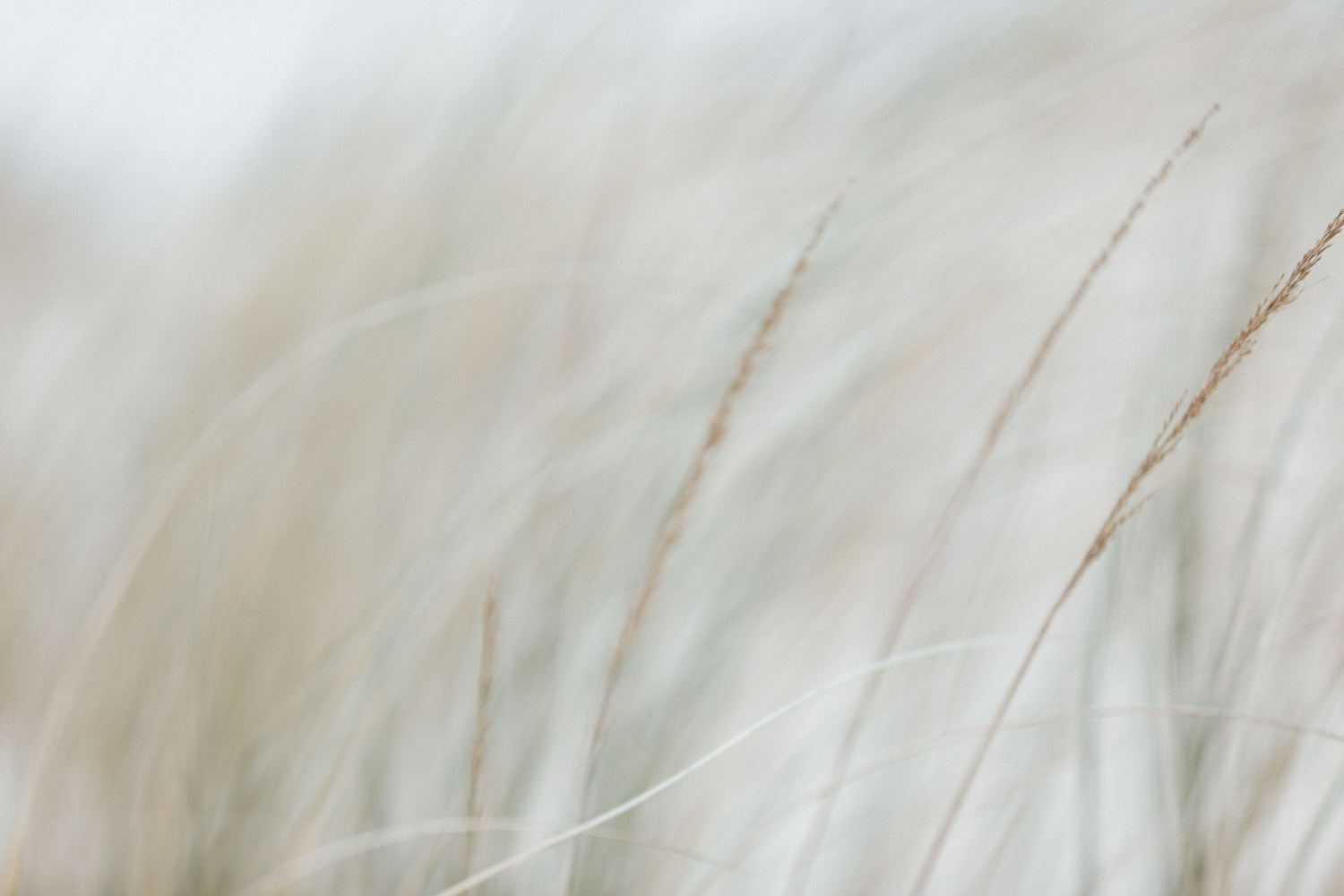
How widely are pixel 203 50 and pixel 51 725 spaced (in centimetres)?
55

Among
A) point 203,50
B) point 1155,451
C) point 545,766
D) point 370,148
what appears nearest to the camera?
point 1155,451

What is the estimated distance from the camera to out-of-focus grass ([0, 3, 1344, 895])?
441 mm

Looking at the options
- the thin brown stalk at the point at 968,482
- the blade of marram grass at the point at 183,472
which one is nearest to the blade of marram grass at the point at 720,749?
the thin brown stalk at the point at 968,482

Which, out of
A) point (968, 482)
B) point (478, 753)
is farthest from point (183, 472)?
point (968, 482)

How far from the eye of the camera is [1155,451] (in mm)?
235

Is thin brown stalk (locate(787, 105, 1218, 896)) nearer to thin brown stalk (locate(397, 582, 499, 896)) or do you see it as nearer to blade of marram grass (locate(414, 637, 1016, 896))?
blade of marram grass (locate(414, 637, 1016, 896))

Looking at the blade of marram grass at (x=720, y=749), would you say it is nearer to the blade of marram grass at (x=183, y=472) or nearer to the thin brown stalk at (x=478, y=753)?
the thin brown stalk at (x=478, y=753)

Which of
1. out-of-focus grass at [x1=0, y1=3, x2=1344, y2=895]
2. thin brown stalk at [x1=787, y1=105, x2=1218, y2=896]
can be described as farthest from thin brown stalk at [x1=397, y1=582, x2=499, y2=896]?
thin brown stalk at [x1=787, y1=105, x2=1218, y2=896]

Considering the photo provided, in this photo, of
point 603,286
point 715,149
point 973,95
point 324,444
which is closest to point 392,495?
point 324,444

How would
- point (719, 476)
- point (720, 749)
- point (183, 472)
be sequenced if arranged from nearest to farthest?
point (720, 749) < point (183, 472) < point (719, 476)

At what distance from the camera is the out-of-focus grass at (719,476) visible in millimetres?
441

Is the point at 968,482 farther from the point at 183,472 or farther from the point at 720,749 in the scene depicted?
the point at 183,472

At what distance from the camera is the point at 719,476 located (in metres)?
0.53

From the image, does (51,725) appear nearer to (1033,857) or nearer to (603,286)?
(603,286)
